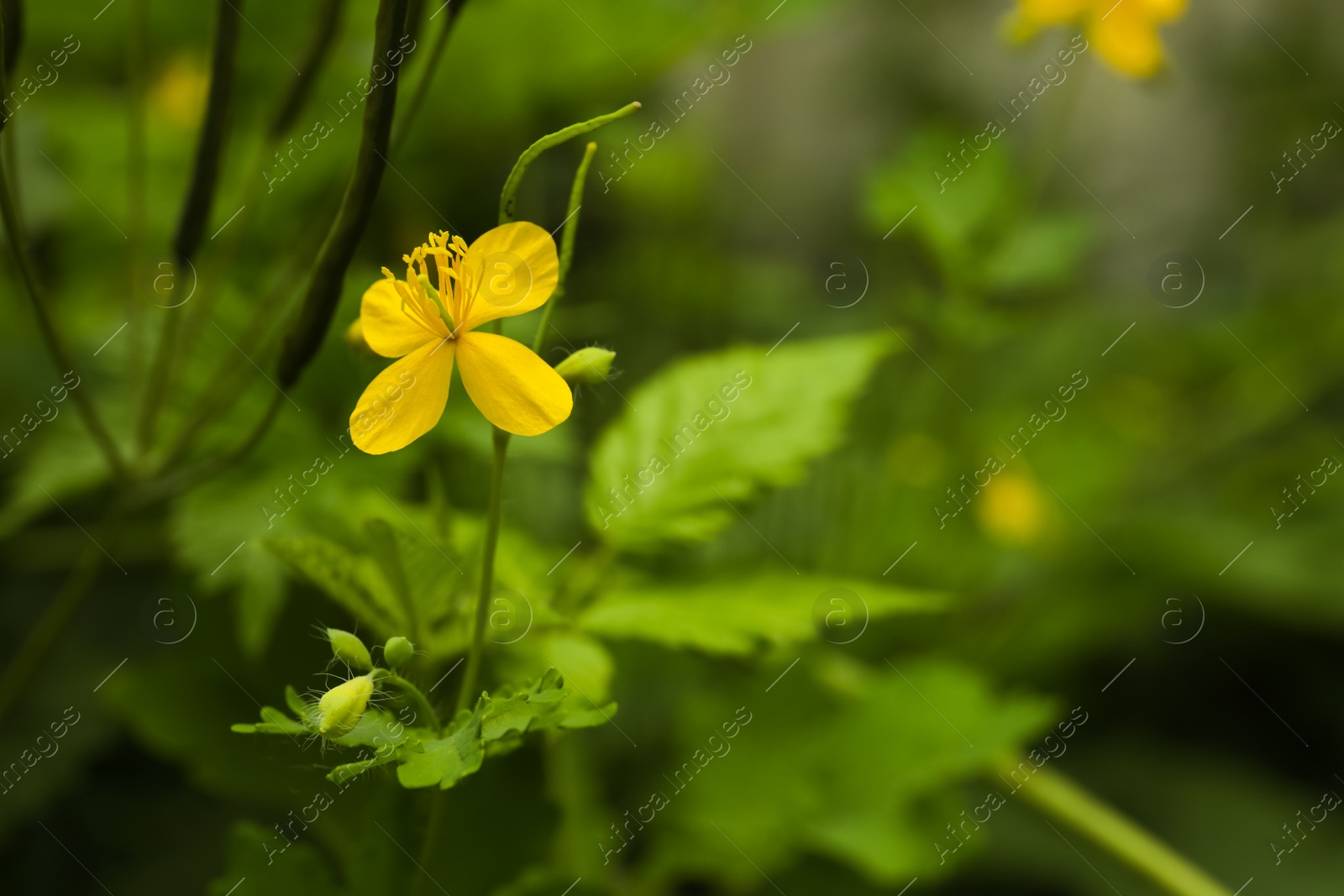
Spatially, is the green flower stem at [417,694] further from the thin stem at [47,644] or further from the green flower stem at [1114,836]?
the green flower stem at [1114,836]

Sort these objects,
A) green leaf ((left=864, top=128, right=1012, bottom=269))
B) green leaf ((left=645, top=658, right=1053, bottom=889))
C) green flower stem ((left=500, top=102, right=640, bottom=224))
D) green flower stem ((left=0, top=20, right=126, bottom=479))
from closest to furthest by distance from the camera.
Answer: green flower stem ((left=500, top=102, right=640, bottom=224)) → green flower stem ((left=0, top=20, right=126, bottom=479)) → green leaf ((left=645, top=658, right=1053, bottom=889)) → green leaf ((left=864, top=128, right=1012, bottom=269))

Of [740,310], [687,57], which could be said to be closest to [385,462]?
[687,57]

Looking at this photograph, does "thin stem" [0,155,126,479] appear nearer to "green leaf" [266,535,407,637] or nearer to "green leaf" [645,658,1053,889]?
"green leaf" [266,535,407,637]

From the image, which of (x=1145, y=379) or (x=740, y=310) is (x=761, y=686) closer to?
(x=740, y=310)

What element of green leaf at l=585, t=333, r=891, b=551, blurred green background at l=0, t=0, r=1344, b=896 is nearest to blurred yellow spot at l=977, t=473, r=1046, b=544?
blurred green background at l=0, t=0, r=1344, b=896

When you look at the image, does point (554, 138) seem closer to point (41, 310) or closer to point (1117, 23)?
point (41, 310)

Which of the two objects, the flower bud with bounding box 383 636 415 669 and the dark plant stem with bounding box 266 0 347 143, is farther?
the dark plant stem with bounding box 266 0 347 143
